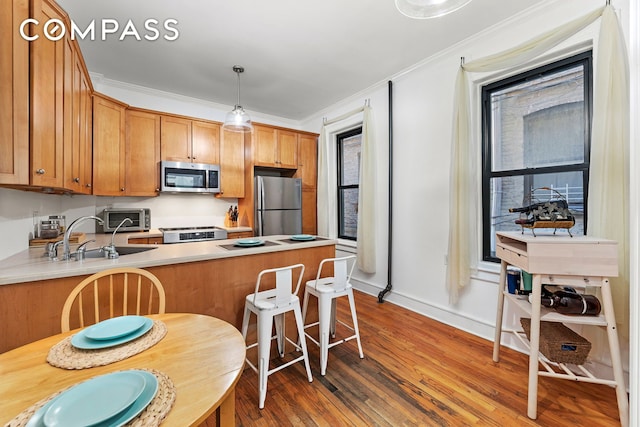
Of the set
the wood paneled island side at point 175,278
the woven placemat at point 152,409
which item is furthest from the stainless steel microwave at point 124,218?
the woven placemat at point 152,409

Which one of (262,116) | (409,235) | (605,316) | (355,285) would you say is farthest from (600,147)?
(262,116)

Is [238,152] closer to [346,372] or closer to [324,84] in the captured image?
[324,84]

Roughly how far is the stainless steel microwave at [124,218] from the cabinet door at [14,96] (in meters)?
1.94

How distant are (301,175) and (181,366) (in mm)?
3832

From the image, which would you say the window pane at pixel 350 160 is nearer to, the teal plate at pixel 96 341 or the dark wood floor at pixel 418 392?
the dark wood floor at pixel 418 392

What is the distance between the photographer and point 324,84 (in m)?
3.52

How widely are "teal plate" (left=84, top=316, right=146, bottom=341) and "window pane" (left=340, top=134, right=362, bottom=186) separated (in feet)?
11.3

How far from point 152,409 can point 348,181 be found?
387 cm

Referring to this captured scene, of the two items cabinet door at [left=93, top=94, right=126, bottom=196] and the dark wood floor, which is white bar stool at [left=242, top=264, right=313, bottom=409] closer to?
the dark wood floor

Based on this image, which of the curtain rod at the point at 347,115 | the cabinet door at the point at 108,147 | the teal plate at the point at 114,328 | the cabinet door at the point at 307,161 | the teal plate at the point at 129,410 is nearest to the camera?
the teal plate at the point at 129,410

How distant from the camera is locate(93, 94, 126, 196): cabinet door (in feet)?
9.57

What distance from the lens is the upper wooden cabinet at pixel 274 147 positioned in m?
4.08

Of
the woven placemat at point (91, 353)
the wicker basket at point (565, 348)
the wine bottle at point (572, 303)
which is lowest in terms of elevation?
the wicker basket at point (565, 348)

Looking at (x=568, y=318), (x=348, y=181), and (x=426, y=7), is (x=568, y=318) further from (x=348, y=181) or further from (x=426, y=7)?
(x=348, y=181)
